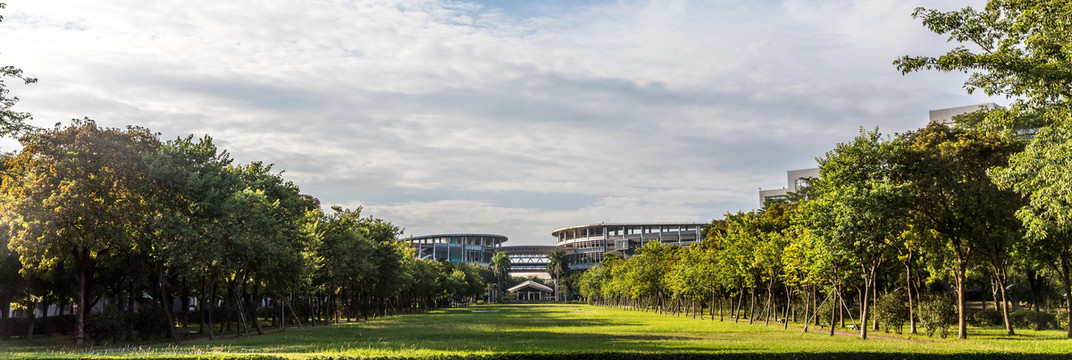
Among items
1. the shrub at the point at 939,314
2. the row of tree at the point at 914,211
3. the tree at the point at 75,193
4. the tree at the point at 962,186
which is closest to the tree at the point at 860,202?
the row of tree at the point at 914,211

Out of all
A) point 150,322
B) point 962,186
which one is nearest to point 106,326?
point 150,322

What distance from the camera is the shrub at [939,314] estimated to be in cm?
3641

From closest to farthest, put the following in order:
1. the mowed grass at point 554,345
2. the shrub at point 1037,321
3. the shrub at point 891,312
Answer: the mowed grass at point 554,345, the shrub at point 891,312, the shrub at point 1037,321

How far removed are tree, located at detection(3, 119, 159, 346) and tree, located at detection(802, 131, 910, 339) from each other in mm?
30516

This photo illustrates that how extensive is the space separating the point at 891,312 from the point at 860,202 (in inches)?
525

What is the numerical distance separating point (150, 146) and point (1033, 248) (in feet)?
138

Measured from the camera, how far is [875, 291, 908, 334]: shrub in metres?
42.3

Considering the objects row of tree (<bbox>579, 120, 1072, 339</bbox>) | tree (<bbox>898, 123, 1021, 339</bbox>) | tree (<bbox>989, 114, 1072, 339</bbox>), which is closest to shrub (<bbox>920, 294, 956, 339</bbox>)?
row of tree (<bbox>579, 120, 1072, 339</bbox>)

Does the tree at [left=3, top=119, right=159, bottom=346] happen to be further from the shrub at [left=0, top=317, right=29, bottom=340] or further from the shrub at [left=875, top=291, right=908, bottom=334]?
the shrub at [left=875, top=291, right=908, bottom=334]

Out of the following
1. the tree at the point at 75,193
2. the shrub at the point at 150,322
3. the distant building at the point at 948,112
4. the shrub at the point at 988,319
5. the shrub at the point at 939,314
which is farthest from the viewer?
the distant building at the point at 948,112

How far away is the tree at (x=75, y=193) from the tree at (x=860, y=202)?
30.5 meters

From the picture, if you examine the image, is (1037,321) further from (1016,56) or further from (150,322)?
(150,322)

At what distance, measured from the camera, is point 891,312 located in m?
42.3

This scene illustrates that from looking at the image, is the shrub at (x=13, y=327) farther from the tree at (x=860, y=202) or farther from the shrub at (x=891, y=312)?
the shrub at (x=891, y=312)
